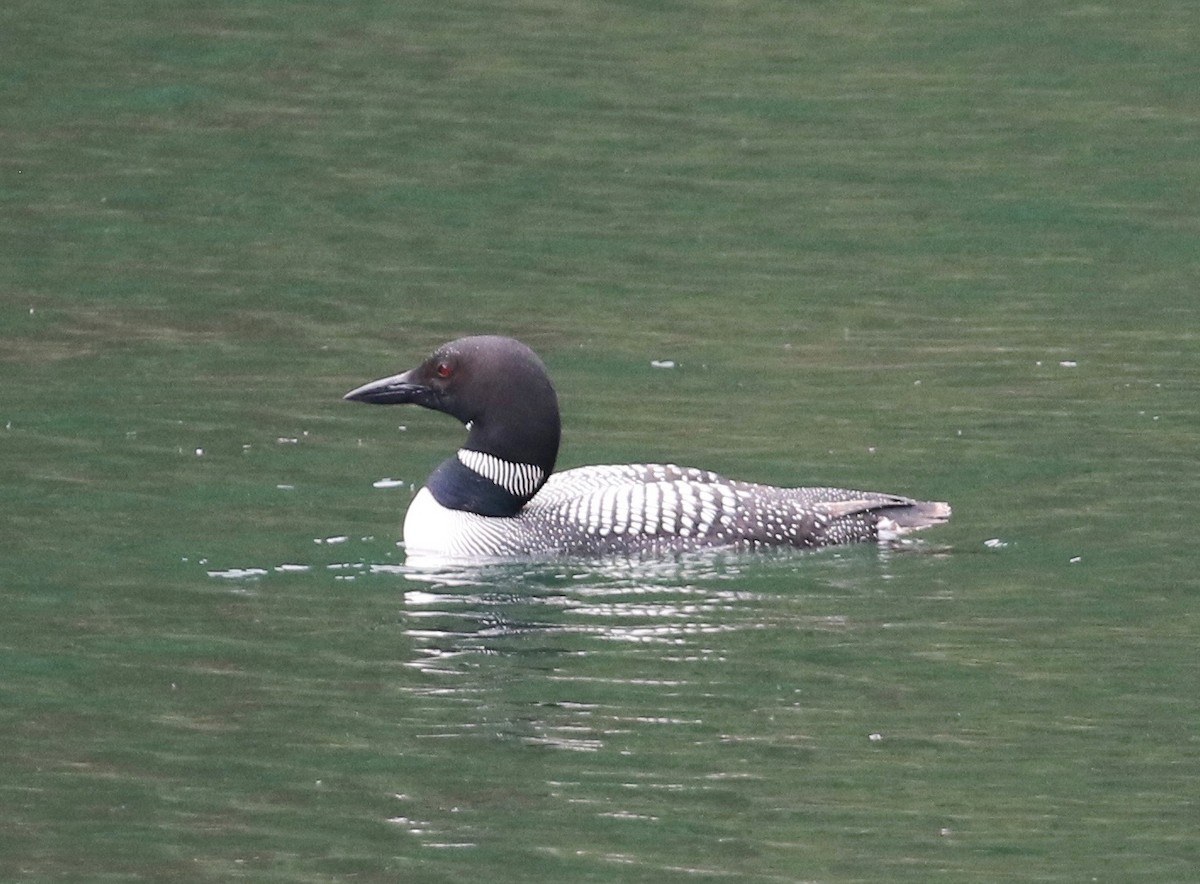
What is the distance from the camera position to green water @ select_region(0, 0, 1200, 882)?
631 centimetres

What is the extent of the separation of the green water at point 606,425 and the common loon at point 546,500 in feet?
0.42

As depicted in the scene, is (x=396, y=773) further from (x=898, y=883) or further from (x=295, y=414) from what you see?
(x=295, y=414)

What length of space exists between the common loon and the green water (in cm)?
13

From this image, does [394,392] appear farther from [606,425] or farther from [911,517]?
[911,517]

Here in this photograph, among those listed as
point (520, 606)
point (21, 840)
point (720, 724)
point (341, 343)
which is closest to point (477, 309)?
point (341, 343)

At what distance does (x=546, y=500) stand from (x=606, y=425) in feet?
4.22

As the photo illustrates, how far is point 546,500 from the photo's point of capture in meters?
8.88

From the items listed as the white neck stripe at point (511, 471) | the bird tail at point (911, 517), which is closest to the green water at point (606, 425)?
the bird tail at point (911, 517)

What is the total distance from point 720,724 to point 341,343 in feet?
15.7

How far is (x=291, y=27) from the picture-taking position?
1723cm

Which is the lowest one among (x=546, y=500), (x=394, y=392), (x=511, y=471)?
(x=546, y=500)

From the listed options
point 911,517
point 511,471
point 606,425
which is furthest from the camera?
point 606,425

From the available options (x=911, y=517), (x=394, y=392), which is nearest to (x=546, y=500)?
(x=394, y=392)

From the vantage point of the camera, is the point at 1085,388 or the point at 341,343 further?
the point at 341,343
